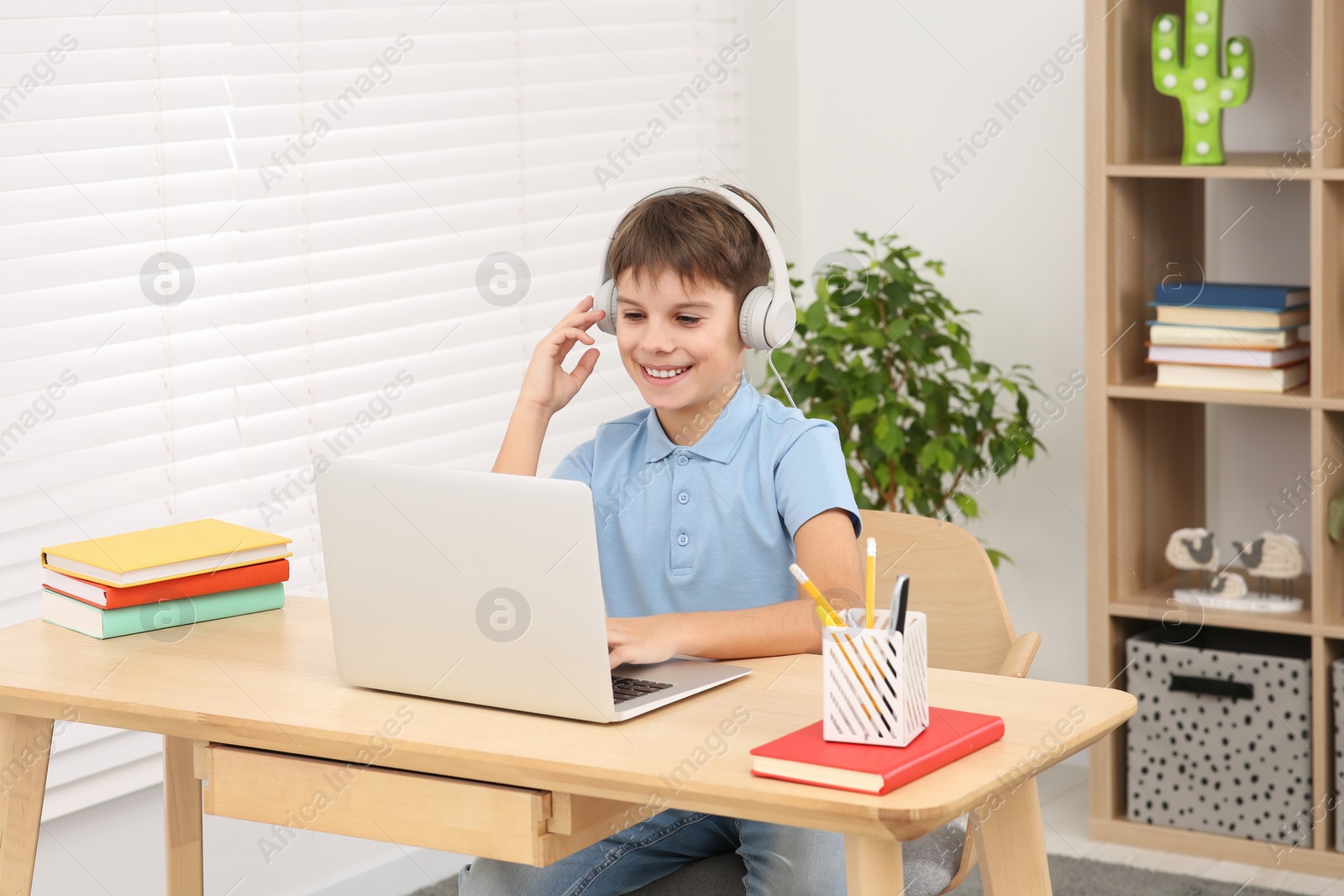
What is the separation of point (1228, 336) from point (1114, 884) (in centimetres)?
103

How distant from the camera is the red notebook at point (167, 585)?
1792 mm

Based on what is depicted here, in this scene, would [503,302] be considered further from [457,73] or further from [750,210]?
[750,210]

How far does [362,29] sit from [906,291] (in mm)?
1179

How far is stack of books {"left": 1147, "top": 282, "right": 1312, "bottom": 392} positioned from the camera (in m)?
2.79

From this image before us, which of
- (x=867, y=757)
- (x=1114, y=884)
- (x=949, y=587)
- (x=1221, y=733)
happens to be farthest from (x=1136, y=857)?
(x=867, y=757)

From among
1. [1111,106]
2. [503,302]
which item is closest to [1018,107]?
[1111,106]

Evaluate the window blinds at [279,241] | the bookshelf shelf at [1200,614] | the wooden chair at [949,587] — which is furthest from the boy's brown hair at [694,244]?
the bookshelf shelf at [1200,614]

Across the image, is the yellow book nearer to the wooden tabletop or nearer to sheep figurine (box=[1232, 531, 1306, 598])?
the wooden tabletop

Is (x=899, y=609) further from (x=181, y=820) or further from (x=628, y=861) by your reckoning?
(x=181, y=820)

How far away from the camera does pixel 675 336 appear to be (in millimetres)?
1847

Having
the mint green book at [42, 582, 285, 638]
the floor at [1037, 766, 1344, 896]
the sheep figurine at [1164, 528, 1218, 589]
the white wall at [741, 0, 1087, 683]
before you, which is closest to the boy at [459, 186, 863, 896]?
the mint green book at [42, 582, 285, 638]

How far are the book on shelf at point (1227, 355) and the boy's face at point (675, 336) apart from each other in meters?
1.32

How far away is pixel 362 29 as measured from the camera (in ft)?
9.09

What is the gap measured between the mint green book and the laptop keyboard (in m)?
0.60
